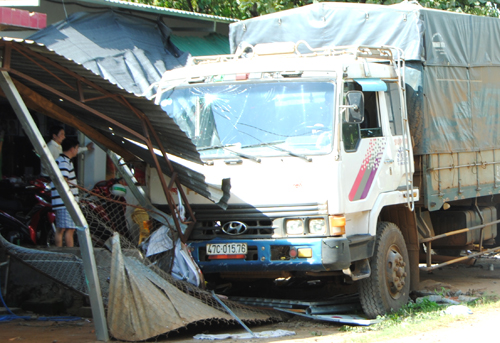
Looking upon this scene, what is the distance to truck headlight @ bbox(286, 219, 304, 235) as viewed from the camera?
609 centimetres

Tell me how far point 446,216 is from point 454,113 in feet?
4.87

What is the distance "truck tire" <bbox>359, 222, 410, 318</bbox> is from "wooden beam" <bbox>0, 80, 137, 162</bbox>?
271cm

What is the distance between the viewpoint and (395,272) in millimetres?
6918

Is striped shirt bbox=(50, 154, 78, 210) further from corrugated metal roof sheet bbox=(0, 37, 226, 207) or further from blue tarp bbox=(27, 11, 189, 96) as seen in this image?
blue tarp bbox=(27, 11, 189, 96)

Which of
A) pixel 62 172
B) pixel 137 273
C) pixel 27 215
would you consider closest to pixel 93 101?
pixel 137 273

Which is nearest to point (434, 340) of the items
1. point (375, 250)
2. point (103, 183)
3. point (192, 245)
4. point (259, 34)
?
point (375, 250)

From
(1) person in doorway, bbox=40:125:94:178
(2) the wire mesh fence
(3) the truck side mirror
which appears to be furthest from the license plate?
(1) person in doorway, bbox=40:125:94:178

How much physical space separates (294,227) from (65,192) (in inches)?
83.5

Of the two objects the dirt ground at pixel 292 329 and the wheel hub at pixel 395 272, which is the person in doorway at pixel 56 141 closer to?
the dirt ground at pixel 292 329

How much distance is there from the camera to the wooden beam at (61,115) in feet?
19.2

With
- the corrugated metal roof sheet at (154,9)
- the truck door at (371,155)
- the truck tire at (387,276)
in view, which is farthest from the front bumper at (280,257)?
the corrugated metal roof sheet at (154,9)

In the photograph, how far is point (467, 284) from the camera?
356 inches

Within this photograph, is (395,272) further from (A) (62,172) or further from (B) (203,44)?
(B) (203,44)

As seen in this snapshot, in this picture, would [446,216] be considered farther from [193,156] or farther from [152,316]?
[152,316]
